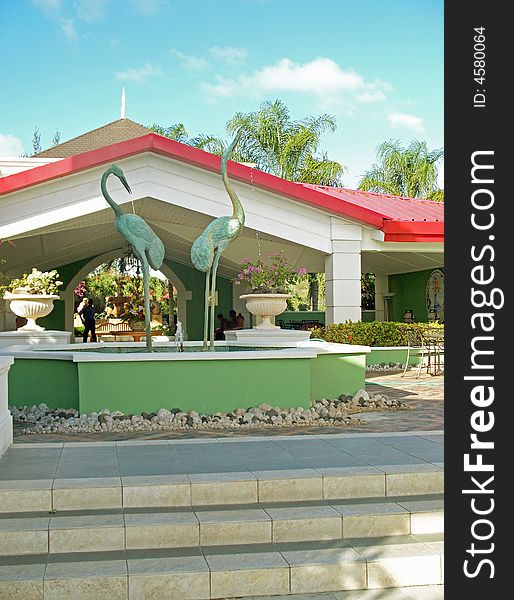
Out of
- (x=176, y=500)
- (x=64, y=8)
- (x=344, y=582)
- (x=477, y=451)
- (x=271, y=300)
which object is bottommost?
(x=344, y=582)

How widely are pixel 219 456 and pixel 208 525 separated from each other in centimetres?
150

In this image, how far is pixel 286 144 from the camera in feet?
104

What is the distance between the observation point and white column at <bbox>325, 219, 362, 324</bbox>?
16234mm

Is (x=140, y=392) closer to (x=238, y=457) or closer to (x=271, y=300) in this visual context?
(x=238, y=457)

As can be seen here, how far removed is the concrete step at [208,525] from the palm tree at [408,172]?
2900 cm

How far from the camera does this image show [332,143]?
3269 cm

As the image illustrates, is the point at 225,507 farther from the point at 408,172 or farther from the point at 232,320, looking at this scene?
the point at 408,172

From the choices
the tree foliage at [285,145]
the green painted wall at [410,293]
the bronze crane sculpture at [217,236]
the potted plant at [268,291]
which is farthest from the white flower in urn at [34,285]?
the tree foliage at [285,145]

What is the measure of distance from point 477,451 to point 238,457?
348 cm

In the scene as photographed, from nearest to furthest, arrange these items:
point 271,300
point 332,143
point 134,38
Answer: point 271,300, point 134,38, point 332,143

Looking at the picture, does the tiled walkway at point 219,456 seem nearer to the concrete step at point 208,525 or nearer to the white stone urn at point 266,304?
the concrete step at point 208,525

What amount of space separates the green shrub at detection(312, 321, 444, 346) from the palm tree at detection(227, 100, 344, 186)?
15962mm

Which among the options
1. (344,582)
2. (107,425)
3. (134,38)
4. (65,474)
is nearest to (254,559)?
(344,582)

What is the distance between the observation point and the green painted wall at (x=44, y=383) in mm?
9742
